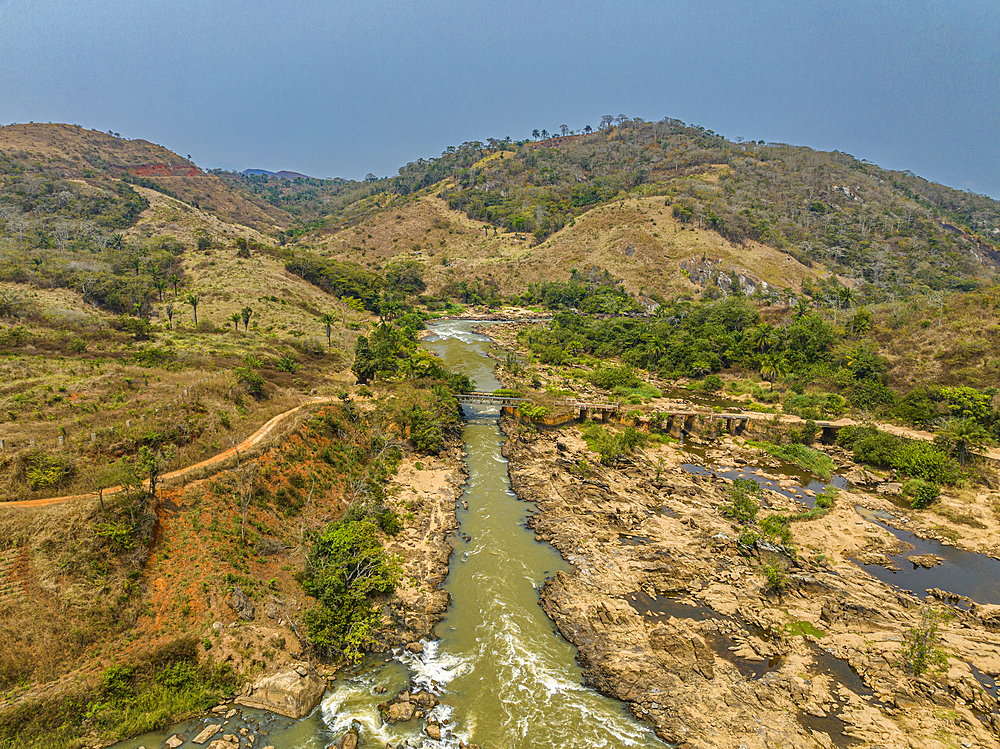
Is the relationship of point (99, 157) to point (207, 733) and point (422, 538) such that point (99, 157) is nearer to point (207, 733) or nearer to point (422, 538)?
point (422, 538)

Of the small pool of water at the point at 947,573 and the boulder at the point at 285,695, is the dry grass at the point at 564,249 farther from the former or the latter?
the boulder at the point at 285,695

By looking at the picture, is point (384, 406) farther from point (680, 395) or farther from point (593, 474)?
point (680, 395)

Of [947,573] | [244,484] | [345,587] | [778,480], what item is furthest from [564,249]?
[345,587]

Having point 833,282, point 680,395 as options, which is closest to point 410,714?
point 680,395

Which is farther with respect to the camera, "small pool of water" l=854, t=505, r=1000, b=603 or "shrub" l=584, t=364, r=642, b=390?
"shrub" l=584, t=364, r=642, b=390

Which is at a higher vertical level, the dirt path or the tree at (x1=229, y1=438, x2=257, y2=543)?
the dirt path

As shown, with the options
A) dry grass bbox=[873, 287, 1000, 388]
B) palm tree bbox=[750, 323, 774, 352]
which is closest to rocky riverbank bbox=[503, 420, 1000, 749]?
dry grass bbox=[873, 287, 1000, 388]

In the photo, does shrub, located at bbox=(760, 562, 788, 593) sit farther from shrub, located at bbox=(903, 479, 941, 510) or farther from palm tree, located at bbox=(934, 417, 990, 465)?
palm tree, located at bbox=(934, 417, 990, 465)

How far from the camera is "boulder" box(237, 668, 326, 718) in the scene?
17094 millimetres

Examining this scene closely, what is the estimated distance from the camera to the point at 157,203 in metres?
126

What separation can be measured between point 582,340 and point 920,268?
100551mm

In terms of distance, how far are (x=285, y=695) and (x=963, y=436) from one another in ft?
170

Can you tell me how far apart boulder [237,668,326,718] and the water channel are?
0.37 m

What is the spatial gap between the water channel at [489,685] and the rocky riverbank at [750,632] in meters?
1.15
